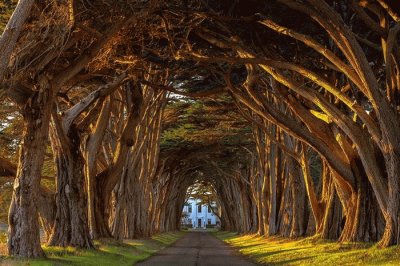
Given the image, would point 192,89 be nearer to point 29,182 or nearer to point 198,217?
point 29,182

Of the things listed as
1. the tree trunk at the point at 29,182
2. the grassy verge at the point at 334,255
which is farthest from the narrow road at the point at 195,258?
the tree trunk at the point at 29,182

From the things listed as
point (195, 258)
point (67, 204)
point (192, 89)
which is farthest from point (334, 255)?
point (192, 89)

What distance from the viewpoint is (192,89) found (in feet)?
85.3

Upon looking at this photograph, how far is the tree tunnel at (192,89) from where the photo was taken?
52.8ft

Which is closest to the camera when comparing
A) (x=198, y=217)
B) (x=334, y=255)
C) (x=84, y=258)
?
(x=84, y=258)

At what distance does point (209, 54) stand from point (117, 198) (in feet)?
35.5

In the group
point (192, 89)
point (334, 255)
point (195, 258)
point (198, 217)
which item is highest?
point (198, 217)

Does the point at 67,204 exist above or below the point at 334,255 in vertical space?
above

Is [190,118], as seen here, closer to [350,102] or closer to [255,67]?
[255,67]

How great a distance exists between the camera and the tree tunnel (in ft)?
52.8

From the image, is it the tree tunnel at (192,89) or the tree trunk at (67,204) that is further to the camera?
the tree trunk at (67,204)

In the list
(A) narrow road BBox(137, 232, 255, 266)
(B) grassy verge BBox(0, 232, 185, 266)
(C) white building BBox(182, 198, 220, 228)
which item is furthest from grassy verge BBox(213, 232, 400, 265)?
(C) white building BBox(182, 198, 220, 228)

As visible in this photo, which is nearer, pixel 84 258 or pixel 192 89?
pixel 84 258

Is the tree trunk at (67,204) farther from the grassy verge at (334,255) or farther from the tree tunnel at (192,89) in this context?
the grassy verge at (334,255)
